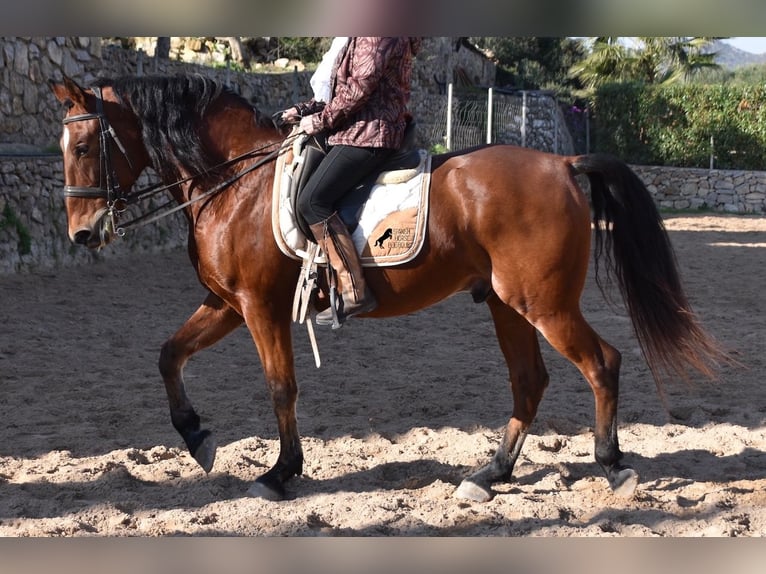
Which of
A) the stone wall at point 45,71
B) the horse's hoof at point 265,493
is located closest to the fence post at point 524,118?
the stone wall at point 45,71

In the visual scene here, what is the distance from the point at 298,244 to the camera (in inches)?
173

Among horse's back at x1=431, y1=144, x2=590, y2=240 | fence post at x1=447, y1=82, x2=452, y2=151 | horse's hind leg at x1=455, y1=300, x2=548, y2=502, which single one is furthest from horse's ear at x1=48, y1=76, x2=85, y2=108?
fence post at x1=447, y1=82, x2=452, y2=151

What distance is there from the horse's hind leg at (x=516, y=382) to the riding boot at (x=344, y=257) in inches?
29.5

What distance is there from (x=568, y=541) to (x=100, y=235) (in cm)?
272

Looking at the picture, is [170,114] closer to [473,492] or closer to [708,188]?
[473,492]

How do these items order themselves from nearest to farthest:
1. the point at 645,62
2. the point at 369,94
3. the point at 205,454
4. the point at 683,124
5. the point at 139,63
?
the point at 369,94
the point at 205,454
the point at 139,63
the point at 683,124
the point at 645,62

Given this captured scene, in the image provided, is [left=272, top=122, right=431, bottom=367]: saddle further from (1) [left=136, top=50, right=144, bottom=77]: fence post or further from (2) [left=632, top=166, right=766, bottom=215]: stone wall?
(2) [left=632, top=166, right=766, bottom=215]: stone wall

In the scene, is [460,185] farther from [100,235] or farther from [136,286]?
[136,286]

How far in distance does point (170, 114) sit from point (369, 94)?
107 centimetres

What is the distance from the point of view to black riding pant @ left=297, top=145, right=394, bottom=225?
14.1ft

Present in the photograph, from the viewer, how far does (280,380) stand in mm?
4523

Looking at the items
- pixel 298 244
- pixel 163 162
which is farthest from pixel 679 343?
pixel 163 162

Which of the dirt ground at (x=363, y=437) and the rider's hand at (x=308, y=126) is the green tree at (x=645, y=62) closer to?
the dirt ground at (x=363, y=437)

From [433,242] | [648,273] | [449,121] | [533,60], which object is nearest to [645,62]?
[533,60]
